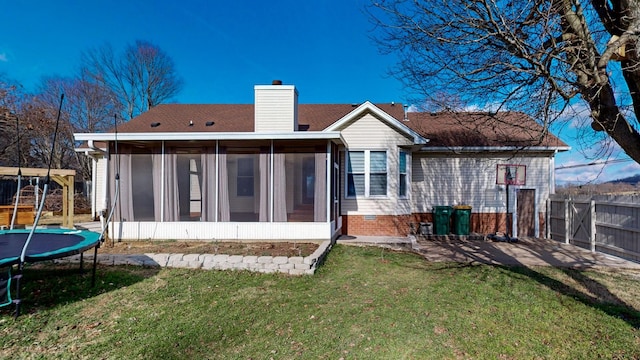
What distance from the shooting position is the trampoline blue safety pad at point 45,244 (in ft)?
14.1

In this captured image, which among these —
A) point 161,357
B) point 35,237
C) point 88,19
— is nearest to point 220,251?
point 35,237

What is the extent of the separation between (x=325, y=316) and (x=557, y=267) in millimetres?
6051

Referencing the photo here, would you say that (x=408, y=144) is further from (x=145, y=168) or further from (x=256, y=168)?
(x=145, y=168)

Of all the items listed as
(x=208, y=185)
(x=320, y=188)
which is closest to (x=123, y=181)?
(x=208, y=185)

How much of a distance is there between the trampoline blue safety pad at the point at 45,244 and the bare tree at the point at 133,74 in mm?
20861

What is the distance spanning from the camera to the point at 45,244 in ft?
16.9

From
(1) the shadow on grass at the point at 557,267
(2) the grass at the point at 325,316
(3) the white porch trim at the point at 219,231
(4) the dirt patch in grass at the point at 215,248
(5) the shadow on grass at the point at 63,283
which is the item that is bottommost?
(1) the shadow on grass at the point at 557,267

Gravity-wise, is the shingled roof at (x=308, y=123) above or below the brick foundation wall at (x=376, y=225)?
above

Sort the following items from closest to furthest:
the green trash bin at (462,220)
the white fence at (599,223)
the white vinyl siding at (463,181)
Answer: the white fence at (599,223) < the green trash bin at (462,220) < the white vinyl siding at (463,181)

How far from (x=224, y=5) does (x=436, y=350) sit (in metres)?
15.7

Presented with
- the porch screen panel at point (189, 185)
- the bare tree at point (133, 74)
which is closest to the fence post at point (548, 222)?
the porch screen panel at point (189, 185)

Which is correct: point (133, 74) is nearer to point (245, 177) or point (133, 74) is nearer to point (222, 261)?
point (245, 177)

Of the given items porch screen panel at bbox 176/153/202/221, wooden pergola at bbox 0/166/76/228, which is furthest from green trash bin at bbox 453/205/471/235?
wooden pergola at bbox 0/166/76/228

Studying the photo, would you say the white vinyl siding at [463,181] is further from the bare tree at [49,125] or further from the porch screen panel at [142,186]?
the bare tree at [49,125]
